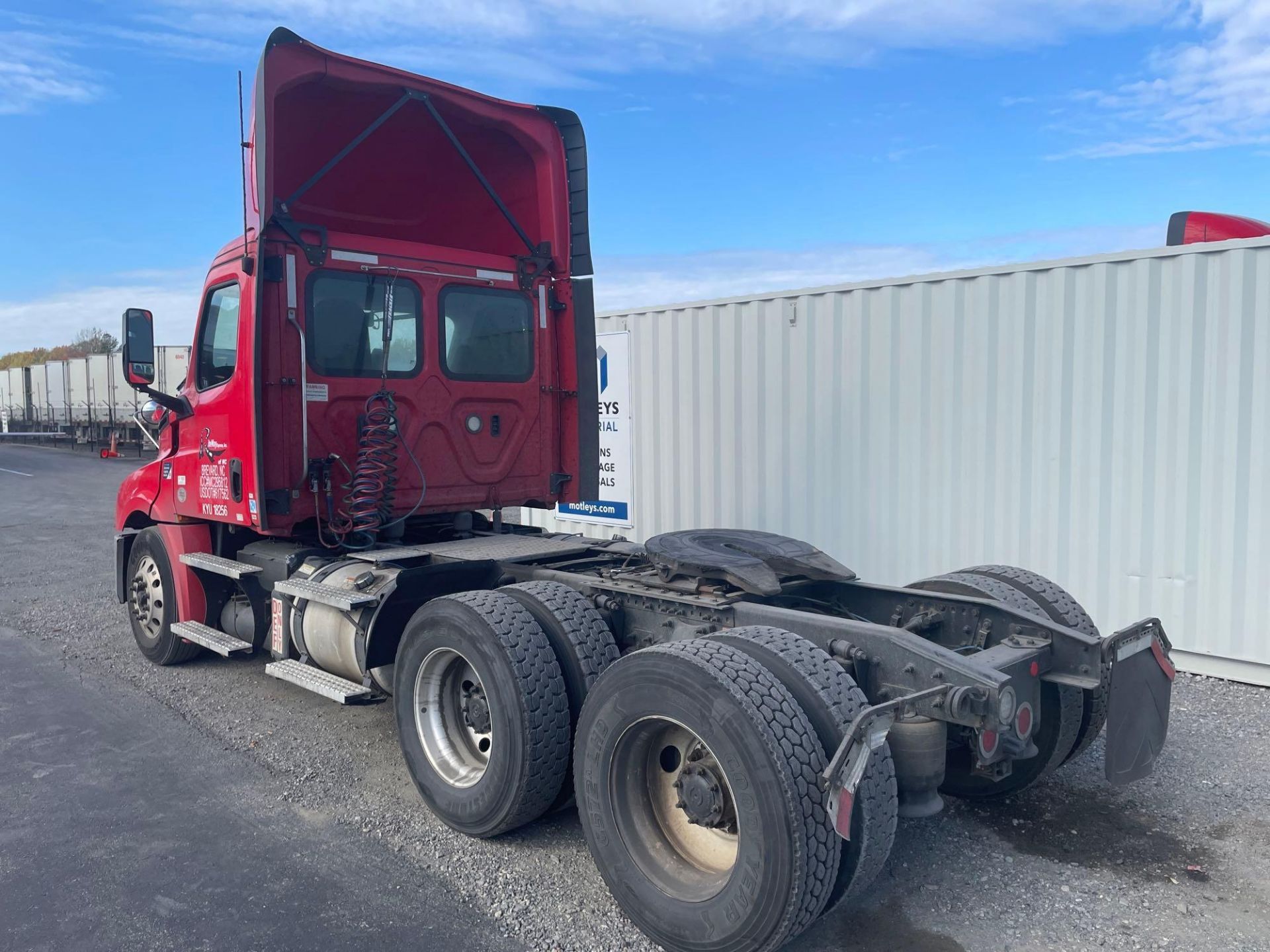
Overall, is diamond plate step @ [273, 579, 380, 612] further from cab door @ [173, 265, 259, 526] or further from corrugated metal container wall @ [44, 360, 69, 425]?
corrugated metal container wall @ [44, 360, 69, 425]

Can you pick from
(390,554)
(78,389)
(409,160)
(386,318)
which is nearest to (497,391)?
(386,318)

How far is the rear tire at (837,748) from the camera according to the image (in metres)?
2.95

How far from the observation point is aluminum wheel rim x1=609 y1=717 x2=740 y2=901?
3.30 m

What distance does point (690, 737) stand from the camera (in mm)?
3414

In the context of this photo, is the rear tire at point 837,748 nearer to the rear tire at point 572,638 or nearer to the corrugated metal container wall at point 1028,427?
the rear tire at point 572,638

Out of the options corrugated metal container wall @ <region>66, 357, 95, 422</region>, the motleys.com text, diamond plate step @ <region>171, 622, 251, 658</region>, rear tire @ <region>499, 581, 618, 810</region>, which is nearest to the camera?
rear tire @ <region>499, 581, 618, 810</region>

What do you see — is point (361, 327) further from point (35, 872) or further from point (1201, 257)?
point (1201, 257)

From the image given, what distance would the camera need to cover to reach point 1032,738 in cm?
405

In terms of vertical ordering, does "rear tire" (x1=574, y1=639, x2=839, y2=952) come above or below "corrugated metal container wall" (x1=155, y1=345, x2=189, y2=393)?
below

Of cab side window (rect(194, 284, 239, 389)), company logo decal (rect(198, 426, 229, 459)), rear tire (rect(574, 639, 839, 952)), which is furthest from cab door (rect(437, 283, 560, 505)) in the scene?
rear tire (rect(574, 639, 839, 952))

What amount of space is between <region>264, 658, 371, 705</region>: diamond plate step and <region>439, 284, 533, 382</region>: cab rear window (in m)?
1.95

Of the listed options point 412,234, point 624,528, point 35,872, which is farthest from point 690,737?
point 624,528

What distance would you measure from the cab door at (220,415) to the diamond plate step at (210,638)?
75cm

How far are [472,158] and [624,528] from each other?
478 cm
